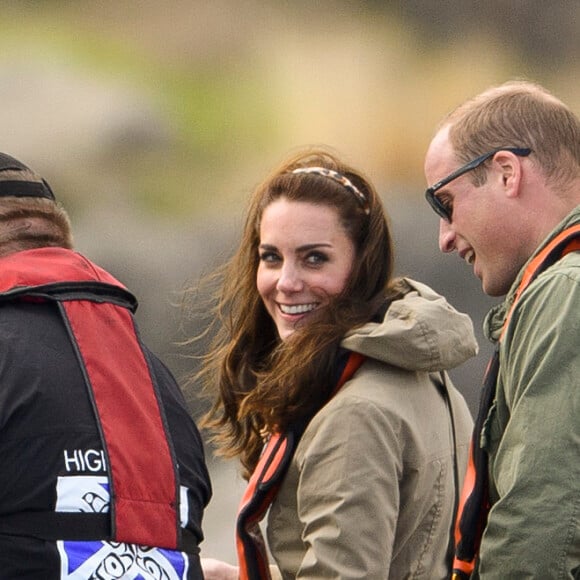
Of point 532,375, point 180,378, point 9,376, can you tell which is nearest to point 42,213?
point 9,376

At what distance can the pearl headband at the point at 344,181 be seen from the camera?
303 cm

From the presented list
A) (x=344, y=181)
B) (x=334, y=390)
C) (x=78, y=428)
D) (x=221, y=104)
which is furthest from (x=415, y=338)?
(x=221, y=104)

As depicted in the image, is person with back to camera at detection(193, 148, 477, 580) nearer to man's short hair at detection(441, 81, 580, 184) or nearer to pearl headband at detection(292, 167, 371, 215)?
pearl headband at detection(292, 167, 371, 215)

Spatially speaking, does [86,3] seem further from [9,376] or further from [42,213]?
[9,376]

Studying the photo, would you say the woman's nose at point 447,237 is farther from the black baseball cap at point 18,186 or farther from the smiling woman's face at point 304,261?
the black baseball cap at point 18,186

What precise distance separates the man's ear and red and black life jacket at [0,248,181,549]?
2.35ft

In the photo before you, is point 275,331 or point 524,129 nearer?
point 524,129

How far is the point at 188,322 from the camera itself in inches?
216

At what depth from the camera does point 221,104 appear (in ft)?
18.5

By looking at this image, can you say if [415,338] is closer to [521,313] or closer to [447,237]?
[447,237]

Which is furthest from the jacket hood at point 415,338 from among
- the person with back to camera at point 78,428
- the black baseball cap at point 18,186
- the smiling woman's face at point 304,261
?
the black baseball cap at point 18,186

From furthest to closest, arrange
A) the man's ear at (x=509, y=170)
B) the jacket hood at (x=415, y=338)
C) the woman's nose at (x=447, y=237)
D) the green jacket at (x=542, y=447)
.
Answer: the jacket hood at (x=415, y=338) → the woman's nose at (x=447, y=237) → the man's ear at (x=509, y=170) → the green jacket at (x=542, y=447)

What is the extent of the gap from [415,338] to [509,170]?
43 cm

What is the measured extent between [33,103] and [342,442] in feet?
10.3
